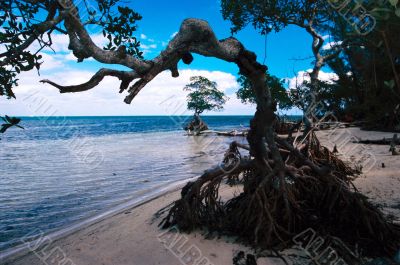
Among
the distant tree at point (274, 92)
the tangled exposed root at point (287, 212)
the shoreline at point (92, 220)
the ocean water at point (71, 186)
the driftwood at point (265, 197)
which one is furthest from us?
the distant tree at point (274, 92)

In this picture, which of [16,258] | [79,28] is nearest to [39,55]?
[79,28]

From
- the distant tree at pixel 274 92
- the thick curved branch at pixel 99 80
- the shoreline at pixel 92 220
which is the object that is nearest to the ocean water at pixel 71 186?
the shoreline at pixel 92 220

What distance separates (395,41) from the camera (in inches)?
123

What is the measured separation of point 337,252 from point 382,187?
354 centimetres

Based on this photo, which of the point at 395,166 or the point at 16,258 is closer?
the point at 16,258

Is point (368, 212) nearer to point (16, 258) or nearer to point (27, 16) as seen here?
point (27, 16)

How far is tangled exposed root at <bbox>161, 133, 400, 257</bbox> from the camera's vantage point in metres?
4.11

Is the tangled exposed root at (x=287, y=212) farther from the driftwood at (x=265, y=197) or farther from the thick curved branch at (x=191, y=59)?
the thick curved branch at (x=191, y=59)

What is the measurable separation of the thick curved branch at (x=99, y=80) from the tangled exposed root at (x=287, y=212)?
255 cm

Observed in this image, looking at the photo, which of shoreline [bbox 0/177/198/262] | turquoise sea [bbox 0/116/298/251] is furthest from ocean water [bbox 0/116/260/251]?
shoreline [bbox 0/177/198/262]

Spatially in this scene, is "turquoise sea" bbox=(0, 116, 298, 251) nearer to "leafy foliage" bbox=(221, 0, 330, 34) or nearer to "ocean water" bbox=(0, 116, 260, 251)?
"ocean water" bbox=(0, 116, 260, 251)

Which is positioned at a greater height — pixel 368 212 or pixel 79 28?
pixel 79 28

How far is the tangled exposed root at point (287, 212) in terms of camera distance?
4.11m

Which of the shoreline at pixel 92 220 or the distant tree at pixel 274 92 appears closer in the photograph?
the shoreline at pixel 92 220
